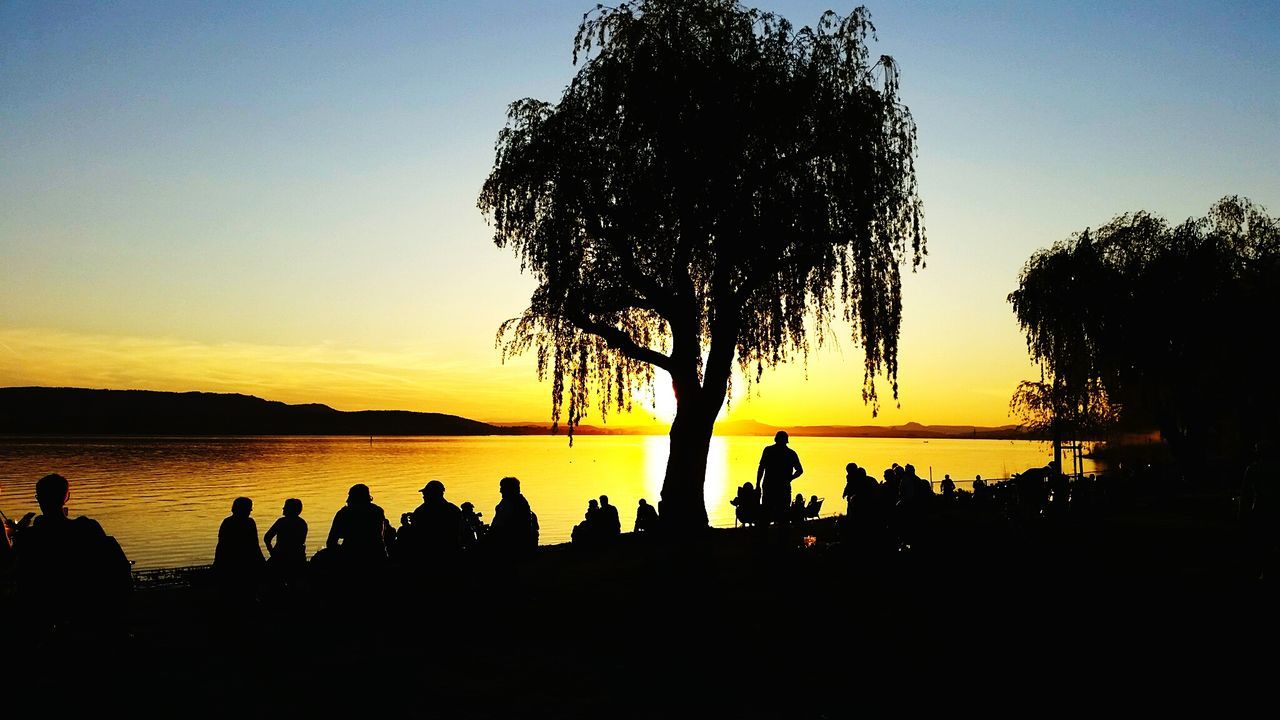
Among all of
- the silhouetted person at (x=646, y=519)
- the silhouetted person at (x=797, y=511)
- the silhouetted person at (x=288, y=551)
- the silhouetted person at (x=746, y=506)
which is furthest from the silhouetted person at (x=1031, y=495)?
the silhouetted person at (x=288, y=551)

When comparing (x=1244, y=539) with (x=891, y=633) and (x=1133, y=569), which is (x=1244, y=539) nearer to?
(x=1133, y=569)

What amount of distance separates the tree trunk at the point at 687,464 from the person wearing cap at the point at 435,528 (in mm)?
9372

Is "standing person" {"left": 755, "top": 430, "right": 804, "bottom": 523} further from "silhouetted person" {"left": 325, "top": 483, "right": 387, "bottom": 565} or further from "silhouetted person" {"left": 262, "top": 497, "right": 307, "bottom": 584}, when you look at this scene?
"silhouetted person" {"left": 262, "top": 497, "right": 307, "bottom": 584}

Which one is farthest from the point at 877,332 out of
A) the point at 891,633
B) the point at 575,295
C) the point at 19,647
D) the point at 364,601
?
the point at 19,647

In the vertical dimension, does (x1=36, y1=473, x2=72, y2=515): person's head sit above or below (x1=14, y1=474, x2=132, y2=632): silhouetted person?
above

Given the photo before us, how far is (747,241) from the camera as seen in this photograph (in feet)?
59.9

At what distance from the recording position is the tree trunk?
64.4 feet

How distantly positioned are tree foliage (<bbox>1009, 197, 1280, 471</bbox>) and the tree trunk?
66.3 feet

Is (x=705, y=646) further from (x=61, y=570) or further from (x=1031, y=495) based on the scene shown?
(x=1031, y=495)

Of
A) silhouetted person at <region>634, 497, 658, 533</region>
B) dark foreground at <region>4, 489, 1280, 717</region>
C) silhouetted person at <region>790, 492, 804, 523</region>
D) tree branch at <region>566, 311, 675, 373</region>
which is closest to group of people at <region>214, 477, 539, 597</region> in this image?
dark foreground at <region>4, 489, 1280, 717</region>

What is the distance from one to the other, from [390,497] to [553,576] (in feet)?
165

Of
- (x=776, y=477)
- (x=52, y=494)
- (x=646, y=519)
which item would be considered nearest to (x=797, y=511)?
(x=646, y=519)

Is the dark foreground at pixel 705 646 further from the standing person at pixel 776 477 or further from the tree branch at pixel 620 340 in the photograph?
the tree branch at pixel 620 340

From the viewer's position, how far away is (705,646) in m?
9.11
